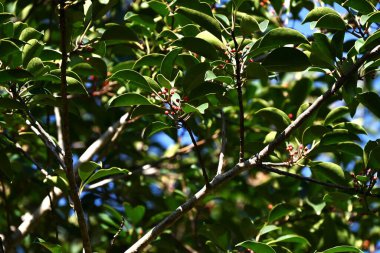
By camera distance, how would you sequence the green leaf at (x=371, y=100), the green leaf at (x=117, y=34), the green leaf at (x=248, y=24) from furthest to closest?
the green leaf at (x=117, y=34) → the green leaf at (x=371, y=100) → the green leaf at (x=248, y=24)

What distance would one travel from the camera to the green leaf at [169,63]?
2115mm

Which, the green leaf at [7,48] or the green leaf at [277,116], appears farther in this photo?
the green leaf at [277,116]

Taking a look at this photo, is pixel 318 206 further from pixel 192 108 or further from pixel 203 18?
pixel 203 18

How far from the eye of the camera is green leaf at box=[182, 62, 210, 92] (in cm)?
213

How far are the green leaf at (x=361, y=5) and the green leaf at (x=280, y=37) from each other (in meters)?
0.21

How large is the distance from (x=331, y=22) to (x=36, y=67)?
3.08 ft

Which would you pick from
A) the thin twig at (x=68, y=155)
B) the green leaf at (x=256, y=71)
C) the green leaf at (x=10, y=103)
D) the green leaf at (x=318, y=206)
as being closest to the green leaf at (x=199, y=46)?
the green leaf at (x=256, y=71)

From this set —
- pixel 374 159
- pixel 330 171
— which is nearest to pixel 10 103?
pixel 330 171

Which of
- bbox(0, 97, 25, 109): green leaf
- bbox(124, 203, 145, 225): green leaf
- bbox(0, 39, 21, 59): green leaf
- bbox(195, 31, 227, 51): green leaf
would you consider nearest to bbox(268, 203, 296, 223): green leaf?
bbox(124, 203, 145, 225): green leaf

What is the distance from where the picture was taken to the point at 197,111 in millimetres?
2059

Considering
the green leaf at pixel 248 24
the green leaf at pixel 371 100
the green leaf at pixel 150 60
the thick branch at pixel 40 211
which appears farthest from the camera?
the thick branch at pixel 40 211

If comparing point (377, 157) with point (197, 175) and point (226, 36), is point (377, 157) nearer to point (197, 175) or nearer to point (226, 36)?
point (226, 36)

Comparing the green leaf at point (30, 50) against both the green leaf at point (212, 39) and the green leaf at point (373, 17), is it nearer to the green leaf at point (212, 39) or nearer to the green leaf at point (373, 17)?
the green leaf at point (212, 39)

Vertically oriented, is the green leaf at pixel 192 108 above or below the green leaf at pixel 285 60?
below
